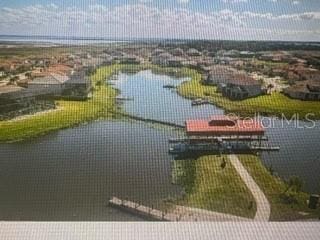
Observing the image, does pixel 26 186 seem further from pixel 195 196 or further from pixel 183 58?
pixel 183 58

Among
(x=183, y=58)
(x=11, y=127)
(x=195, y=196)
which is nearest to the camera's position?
(x=195, y=196)

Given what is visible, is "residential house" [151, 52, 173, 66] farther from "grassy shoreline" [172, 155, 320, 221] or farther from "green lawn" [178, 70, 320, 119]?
"grassy shoreline" [172, 155, 320, 221]

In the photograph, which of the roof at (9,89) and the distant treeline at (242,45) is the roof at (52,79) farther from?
the distant treeline at (242,45)

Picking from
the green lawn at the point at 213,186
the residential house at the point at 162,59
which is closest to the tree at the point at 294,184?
the green lawn at the point at 213,186

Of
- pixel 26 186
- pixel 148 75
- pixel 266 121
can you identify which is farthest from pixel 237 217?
pixel 26 186

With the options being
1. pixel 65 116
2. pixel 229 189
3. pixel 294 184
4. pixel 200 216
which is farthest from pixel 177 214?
pixel 65 116

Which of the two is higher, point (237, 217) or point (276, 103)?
point (276, 103)

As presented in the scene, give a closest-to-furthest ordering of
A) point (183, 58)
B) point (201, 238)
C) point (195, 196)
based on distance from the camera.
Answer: point (201, 238) < point (195, 196) < point (183, 58)
